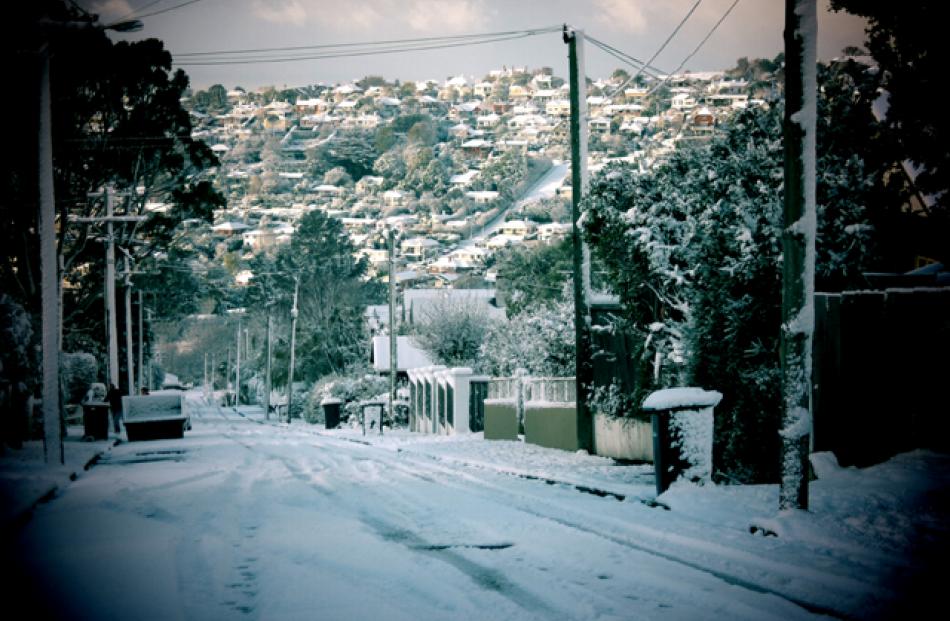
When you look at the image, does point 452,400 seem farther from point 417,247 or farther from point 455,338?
point 417,247

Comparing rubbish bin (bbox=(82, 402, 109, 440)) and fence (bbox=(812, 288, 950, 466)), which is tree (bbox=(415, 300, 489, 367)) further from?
fence (bbox=(812, 288, 950, 466))

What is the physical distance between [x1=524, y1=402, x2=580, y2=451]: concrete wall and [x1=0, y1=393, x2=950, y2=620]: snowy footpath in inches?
231

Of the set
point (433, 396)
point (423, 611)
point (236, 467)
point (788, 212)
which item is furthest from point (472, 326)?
point (423, 611)

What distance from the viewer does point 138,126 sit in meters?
32.4

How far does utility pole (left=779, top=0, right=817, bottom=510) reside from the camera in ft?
31.3

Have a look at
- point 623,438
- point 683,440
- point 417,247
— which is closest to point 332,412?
point 623,438

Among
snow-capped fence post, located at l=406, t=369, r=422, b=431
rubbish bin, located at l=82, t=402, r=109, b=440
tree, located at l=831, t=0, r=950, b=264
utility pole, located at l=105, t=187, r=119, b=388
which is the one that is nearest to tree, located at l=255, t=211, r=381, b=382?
snow-capped fence post, located at l=406, t=369, r=422, b=431

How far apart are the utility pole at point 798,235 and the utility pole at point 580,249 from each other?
855 centimetres

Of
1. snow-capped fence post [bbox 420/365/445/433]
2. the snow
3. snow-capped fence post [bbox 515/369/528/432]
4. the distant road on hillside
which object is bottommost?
snow-capped fence post [bbox 420/365/445/433]

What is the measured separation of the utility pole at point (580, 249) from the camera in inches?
736

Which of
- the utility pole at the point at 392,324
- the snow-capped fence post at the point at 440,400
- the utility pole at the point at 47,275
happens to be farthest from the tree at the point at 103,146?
the snow-capped fence post at the point at 440,400

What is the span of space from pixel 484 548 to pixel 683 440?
399 centimetres

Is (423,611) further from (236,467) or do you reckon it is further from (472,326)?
(472,326)

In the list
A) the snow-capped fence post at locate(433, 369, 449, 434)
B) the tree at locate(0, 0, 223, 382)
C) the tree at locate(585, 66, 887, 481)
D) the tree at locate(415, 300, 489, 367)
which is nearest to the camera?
the tree at locate(585, 66, 887, 481)
